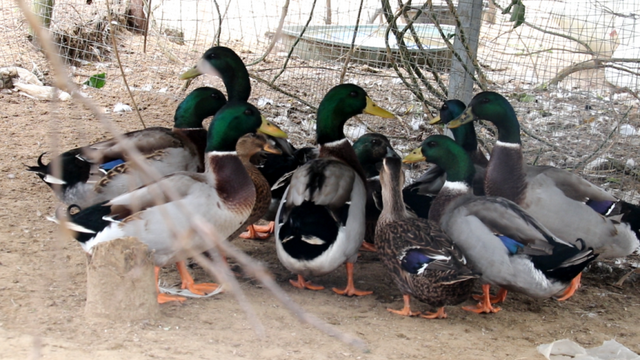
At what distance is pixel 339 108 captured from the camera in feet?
16.1

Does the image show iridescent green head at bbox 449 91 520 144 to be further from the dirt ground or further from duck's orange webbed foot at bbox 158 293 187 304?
duck's orange webbed foot at bbox 158 293 187 304

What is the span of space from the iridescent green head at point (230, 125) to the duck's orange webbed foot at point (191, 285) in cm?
75

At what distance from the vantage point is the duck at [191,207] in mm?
3500

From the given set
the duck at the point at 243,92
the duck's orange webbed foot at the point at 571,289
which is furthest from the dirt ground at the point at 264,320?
the duck at the point at 243,92

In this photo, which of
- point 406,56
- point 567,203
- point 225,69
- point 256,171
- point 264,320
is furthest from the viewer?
point 406,56

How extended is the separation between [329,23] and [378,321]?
3592 mm

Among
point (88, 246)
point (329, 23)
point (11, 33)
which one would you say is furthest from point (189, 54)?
point (88, 246)

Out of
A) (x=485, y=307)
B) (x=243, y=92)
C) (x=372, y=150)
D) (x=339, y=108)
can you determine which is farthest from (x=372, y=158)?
(x=485, y=307)

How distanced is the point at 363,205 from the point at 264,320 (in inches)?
44.5

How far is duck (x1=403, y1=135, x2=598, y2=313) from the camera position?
142 inches

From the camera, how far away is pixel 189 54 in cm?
720

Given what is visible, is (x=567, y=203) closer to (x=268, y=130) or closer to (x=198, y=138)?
(x=268, y=130)

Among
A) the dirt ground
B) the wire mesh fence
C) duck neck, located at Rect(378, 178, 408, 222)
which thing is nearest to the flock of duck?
duck neck, located at Rect(378, 178, 408, 222)

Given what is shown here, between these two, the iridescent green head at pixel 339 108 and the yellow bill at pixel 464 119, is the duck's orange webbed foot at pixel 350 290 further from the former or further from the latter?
the yellow bill at pixel 464 119
